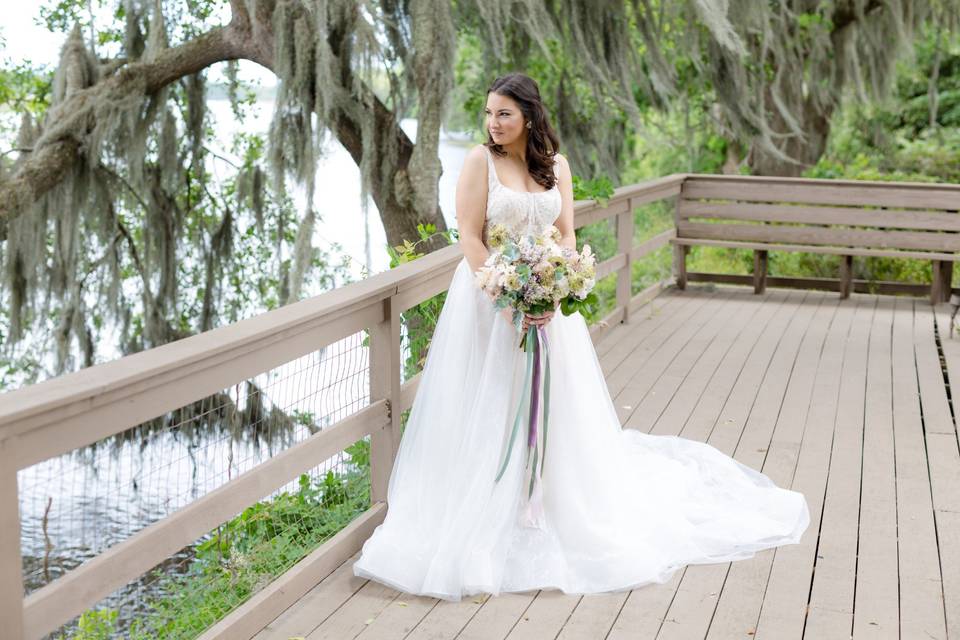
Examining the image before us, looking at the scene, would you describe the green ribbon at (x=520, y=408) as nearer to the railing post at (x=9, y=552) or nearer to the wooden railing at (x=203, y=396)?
the wooden railing at (x=203, y=396)

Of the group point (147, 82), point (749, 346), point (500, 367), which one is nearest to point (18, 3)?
point (147, 82)

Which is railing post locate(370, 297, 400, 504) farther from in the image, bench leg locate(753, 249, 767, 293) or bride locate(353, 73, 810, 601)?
bench leg locate(753, 249, 767, 293)

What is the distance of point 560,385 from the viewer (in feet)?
11.3

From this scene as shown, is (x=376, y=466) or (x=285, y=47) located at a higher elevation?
(x=285, y=47)

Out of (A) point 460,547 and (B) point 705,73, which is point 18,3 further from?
(A) point 460,547

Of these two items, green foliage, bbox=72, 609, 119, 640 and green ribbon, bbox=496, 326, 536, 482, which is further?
green foliage, bbox=72, 609, 119, 640

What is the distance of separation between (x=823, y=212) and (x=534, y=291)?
527 centimetres

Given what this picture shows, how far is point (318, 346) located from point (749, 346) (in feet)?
13.1

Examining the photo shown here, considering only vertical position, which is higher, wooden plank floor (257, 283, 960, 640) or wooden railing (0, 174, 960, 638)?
wooden railing (0, 174, 960, 638)

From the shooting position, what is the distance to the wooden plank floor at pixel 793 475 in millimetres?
2947

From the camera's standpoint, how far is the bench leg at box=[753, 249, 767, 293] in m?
8.09

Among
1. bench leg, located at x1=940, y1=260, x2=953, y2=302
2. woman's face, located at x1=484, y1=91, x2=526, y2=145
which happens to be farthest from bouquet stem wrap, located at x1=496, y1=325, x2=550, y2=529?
bench leg, located at x1=940, y1=260, x2=953, y2=302

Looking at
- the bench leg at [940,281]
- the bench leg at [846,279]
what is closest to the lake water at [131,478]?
the bench leg at [846,279]

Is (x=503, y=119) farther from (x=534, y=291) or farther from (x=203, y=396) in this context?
(x=203, y=396)
